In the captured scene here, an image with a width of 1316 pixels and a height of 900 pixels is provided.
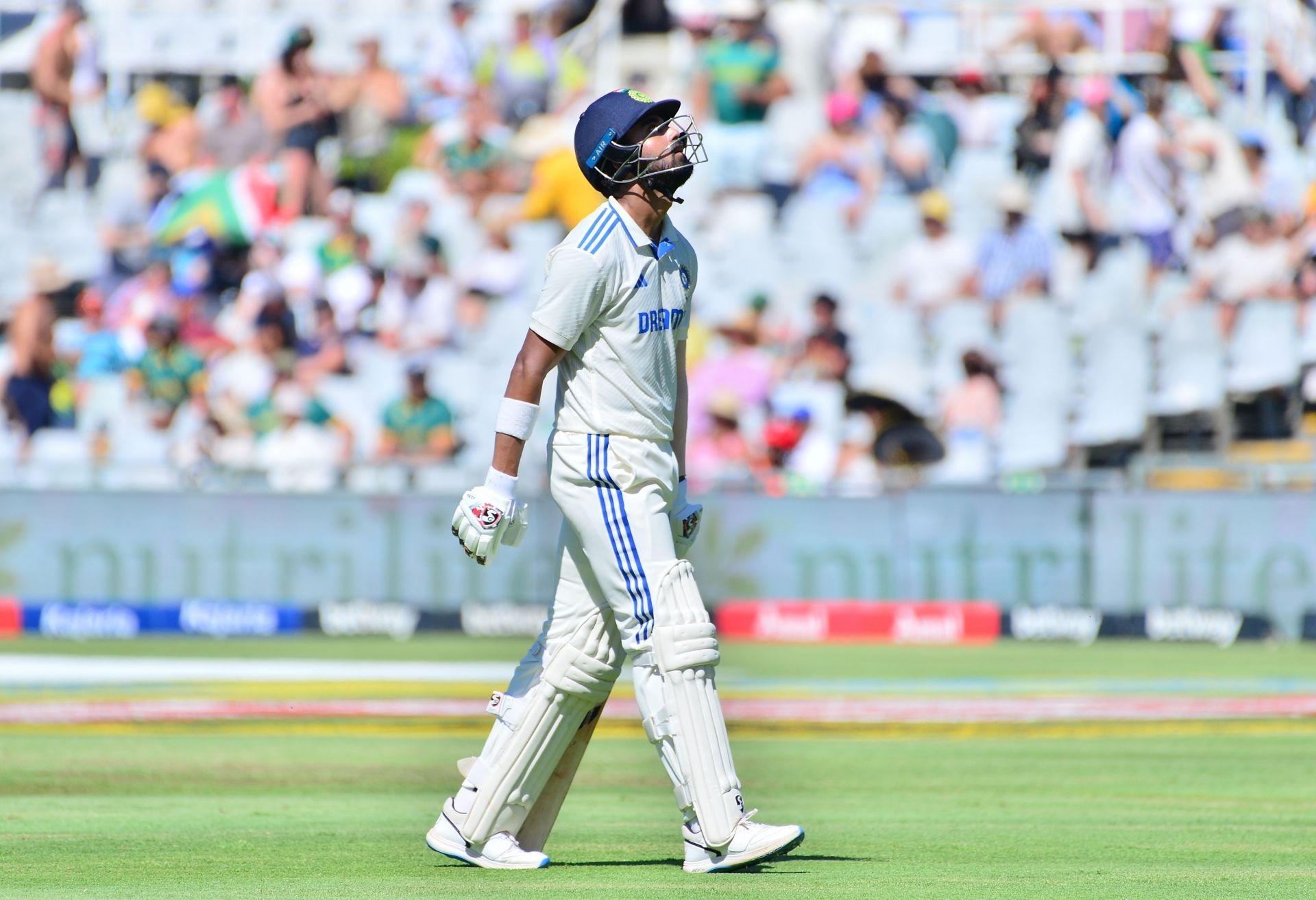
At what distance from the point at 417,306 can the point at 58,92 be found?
5348 mm

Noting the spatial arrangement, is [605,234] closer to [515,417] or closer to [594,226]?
[594,226]

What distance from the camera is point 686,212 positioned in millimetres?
17906

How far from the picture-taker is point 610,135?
199 inches

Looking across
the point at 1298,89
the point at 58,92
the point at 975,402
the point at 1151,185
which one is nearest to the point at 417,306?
the point at 975,402

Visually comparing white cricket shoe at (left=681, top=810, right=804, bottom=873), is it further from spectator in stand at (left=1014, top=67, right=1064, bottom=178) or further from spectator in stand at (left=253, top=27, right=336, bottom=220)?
spectator in stand at (left=253, top=27, right=336, bottom=220)

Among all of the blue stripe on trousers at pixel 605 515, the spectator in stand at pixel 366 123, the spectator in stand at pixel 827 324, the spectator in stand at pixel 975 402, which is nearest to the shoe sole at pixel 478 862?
the blue stripe on trousers at pixel 605 515

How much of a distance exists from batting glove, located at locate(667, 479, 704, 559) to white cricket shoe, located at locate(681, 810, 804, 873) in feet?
2.38

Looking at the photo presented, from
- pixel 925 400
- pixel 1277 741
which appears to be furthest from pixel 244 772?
pixel 925 400

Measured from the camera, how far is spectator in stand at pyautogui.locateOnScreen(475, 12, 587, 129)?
63.3 feet

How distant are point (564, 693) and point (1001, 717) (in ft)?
16.1

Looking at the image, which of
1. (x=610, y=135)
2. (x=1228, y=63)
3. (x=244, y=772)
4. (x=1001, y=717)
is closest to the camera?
(x=610, y=135)

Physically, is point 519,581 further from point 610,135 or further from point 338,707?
point 610,135

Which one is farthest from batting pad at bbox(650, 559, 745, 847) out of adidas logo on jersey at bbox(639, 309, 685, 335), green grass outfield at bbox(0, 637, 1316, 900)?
adidas logo on jersey at bbox(639, 309, 685, 335)

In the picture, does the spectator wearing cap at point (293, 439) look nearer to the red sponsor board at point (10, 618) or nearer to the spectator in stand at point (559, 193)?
the red sponsor board at point (10, 618)
